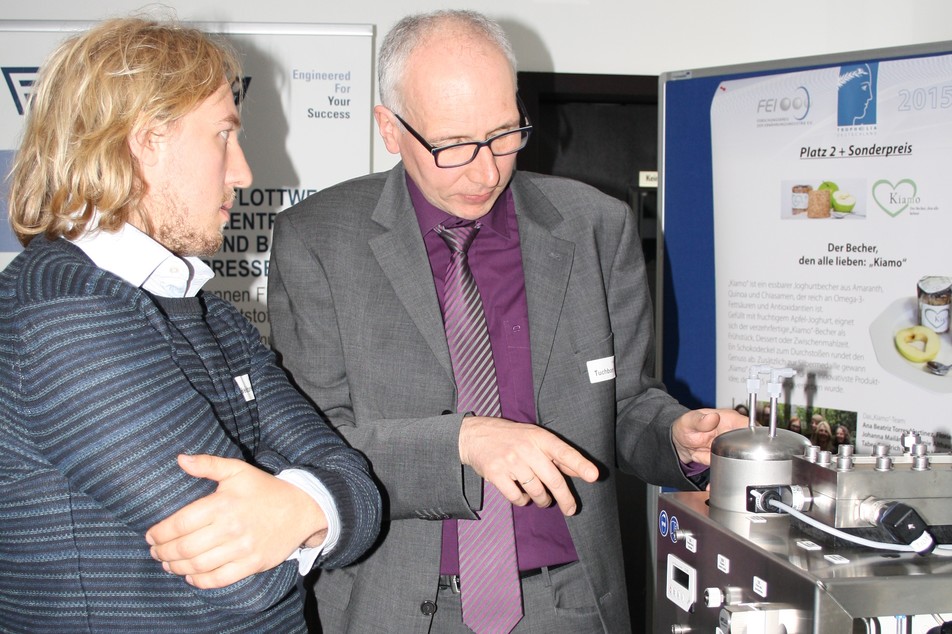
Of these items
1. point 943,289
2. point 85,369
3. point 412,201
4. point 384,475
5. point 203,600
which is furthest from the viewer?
point 943,289

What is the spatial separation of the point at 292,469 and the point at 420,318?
2.02ft

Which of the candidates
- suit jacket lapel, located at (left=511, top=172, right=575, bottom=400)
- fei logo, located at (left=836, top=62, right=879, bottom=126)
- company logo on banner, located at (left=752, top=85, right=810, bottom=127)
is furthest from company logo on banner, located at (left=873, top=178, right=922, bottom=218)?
suit jacket lapel, located at (left=511, top=172, right=575, bottom=400)

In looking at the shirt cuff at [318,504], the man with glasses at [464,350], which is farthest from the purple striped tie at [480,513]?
the shirt cuff at [318,504]

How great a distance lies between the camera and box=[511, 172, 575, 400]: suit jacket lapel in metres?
1.82

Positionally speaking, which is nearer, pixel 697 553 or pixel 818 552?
pixel 818 552

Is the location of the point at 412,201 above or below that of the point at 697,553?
above

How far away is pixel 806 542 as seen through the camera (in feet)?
3.67

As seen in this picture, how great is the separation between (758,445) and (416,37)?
1132 mm

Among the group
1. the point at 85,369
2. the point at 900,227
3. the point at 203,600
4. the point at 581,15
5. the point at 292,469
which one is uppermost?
the point at 581,15

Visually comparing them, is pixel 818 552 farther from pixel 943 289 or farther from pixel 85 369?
pixel 943 289

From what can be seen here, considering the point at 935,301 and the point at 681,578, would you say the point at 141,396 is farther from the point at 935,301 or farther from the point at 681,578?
the point at 935,301

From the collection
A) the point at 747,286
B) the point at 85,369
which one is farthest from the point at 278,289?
the point at 747,286

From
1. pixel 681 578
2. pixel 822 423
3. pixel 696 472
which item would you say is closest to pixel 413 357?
pixel 696 472

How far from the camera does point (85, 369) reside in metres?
1.03
